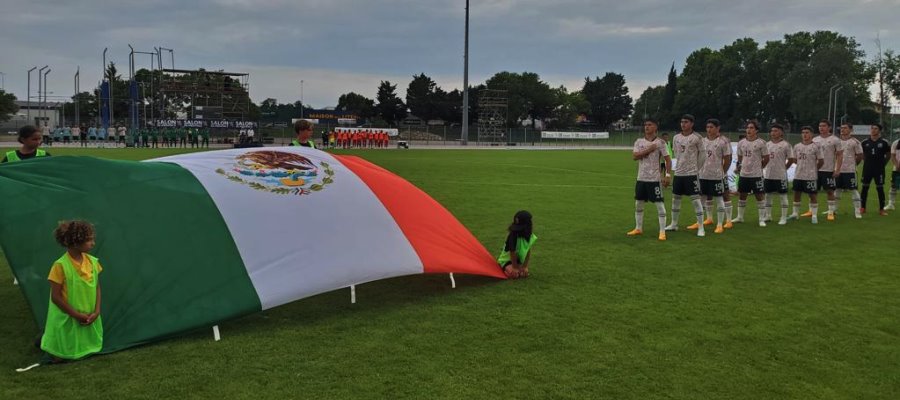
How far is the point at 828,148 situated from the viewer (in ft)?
42.6

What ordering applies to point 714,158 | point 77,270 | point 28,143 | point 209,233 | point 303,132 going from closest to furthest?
point 77,270 → point 209,233 → point 28,143 → point 303,132 → point 714,158

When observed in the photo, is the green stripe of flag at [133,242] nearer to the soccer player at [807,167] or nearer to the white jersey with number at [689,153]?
the white jersey with number at [689,153]

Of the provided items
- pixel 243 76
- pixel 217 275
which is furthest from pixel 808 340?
pixel 243 76

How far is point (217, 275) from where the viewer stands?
17.6 feet

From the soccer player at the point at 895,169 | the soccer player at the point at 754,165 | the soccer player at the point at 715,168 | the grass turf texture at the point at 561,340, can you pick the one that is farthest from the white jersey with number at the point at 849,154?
the grass turf texture at the point at 561,340

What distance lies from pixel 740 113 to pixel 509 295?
333 ft

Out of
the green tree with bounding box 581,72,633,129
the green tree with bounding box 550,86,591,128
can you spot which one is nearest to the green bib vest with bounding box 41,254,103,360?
the green tree with bounding box 550,86,591,128

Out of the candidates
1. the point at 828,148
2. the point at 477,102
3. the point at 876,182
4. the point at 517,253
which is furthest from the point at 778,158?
the point at 477,102

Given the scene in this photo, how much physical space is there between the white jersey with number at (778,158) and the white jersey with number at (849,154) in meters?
1.88

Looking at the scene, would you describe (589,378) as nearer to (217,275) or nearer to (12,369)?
(217,275)

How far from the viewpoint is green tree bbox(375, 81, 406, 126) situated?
9744 centimetres

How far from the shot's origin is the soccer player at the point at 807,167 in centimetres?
1244

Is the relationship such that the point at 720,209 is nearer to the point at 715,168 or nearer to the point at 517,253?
the point at 715,168

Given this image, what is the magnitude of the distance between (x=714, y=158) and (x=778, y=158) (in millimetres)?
1971
